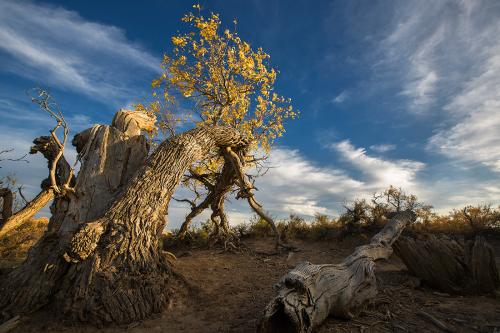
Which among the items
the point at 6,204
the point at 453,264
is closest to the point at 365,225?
the point at 453,264

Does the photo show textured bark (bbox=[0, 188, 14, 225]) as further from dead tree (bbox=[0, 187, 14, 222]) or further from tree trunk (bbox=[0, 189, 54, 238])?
tree trunk (bbox=[0, 189, 54, 238])

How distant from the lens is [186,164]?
7.30 meters

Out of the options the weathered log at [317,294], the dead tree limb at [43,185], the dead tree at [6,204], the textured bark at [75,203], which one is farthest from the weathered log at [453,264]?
the dead tree at [6,204]

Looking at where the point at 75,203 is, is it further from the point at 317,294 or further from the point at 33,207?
the point at 317,294

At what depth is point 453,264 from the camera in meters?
6.82

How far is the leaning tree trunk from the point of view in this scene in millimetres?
5348

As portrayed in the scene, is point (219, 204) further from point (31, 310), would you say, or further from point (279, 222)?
point (31, 310)

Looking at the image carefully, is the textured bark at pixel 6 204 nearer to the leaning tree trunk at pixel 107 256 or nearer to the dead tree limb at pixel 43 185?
the dead tree limb at pixel 43 185

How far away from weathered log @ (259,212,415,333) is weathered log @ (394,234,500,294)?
1.56 metres

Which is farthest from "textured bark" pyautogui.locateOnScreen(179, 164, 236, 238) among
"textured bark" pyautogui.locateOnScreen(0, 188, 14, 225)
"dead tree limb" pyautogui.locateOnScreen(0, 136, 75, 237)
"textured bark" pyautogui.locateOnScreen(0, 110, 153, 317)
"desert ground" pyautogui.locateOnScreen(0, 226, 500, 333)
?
"textured bark" pyautogui.locateOnScreen(0, 188, 14, 225)

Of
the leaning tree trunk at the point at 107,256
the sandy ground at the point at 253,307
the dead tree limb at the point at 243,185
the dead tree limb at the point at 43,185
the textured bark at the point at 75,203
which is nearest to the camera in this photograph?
the sandy ground at the point at 253,307

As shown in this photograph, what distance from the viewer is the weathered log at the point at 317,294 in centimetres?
390

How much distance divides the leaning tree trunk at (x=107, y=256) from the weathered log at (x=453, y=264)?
562 cm

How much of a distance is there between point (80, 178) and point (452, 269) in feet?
28.3
